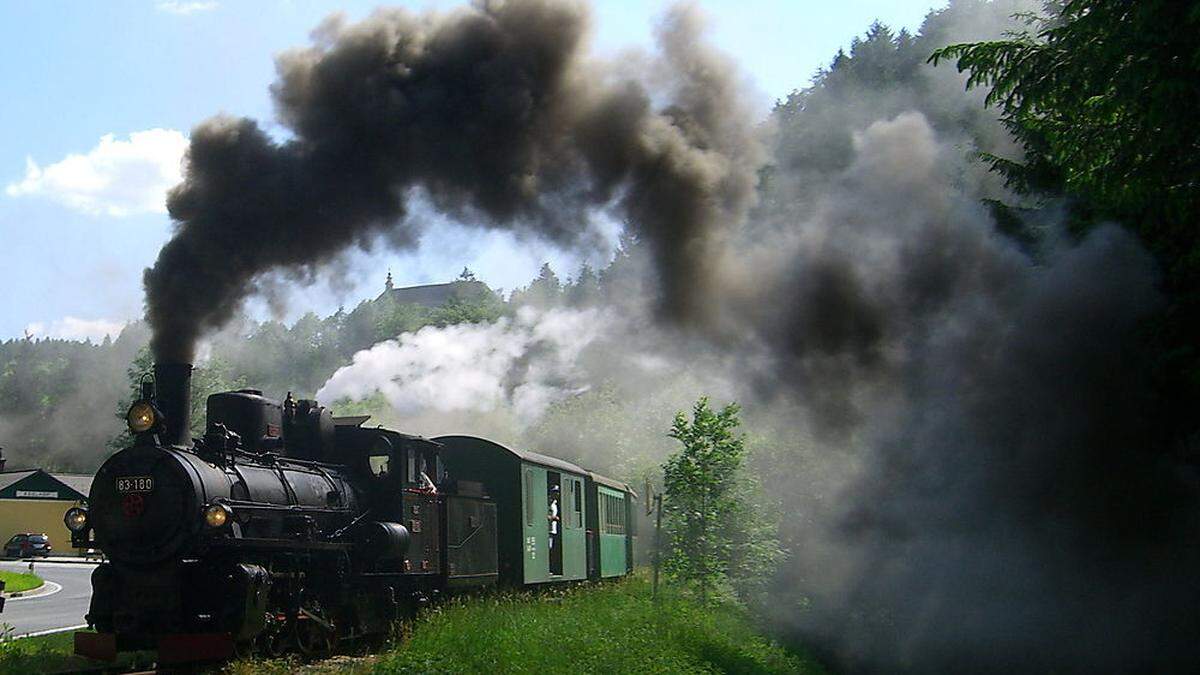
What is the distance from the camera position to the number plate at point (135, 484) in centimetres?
1069

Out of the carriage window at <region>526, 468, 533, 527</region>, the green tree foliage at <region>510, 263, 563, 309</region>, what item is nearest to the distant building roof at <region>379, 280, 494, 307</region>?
the green tree foliage at <region>510, 263, 563, 309</region>

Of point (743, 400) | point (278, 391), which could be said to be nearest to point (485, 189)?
point (743, 400)

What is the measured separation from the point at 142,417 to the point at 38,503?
55.1 m

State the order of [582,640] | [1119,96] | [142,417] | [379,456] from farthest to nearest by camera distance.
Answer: [379,456]
[582,640]
[142,417]
[1119,96]

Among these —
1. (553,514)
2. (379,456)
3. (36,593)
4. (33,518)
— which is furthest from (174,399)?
(33,518)

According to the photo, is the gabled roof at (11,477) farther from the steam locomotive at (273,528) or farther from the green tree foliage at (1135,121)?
the green tree foliage at (1135,121)

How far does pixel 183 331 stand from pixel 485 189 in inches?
162

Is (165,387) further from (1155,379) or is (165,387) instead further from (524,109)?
(1155,379)

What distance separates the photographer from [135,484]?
10781 mm

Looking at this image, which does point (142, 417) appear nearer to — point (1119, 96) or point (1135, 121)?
point (1119, 96)

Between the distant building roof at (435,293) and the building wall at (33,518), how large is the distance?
34.8 meters

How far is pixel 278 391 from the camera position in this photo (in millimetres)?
69250

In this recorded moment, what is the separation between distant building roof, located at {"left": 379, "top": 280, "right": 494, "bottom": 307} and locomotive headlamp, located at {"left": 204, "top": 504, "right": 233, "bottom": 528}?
79145mm

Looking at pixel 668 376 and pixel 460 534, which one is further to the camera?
pixel 668 376
